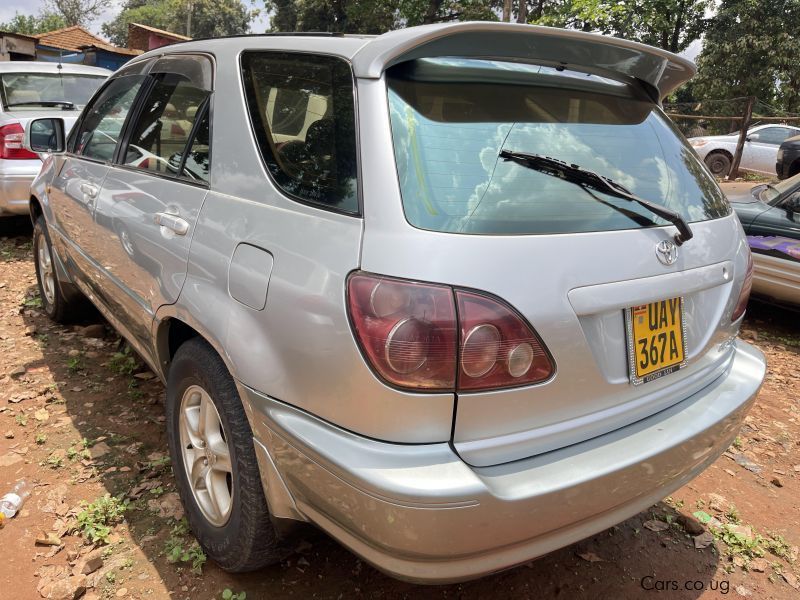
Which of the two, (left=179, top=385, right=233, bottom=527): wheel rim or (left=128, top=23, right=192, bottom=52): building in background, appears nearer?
(left=179, top=385, right=233, bottom=527): wheel rim

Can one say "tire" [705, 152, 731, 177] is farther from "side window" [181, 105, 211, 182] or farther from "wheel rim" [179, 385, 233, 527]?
"wheel rim" [179, 385, 233, 527]

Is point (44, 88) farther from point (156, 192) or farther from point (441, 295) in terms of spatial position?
point (441, 295)

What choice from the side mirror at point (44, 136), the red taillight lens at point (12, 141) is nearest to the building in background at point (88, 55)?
the red taillight lens at point (12, 141)

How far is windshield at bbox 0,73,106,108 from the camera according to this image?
6.35 meters

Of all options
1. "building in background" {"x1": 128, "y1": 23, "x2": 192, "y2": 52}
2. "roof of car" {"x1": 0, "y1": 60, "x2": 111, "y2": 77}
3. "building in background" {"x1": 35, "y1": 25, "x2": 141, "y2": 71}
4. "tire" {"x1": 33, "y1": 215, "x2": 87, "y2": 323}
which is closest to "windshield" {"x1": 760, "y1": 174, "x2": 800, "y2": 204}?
"tire" {"x1": 33, "y1": 215, "x2": 87, "y2": 323}

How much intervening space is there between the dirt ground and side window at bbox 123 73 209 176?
4.38 ft

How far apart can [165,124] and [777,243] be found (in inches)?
172

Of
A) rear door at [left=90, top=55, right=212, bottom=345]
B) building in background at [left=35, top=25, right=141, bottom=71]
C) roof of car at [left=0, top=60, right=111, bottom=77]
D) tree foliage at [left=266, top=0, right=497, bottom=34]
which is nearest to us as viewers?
rear door at [left=90, top=55, right=212, bottom=345]

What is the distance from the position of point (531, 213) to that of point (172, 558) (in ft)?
5.71

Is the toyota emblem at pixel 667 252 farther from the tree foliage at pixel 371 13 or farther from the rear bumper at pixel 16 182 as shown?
the tree foliage at pixel 371 13

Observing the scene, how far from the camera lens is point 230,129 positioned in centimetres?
210

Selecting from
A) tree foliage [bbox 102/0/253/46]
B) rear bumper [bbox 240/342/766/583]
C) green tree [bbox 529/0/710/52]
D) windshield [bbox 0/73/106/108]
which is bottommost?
rear bumper [bbox 240/342/766/583]

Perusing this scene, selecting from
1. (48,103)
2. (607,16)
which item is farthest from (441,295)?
(607,16)

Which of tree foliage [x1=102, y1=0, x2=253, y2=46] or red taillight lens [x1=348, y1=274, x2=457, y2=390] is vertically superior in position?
tree foliage [x1=102, y1=0, x2=253, y2=46]
